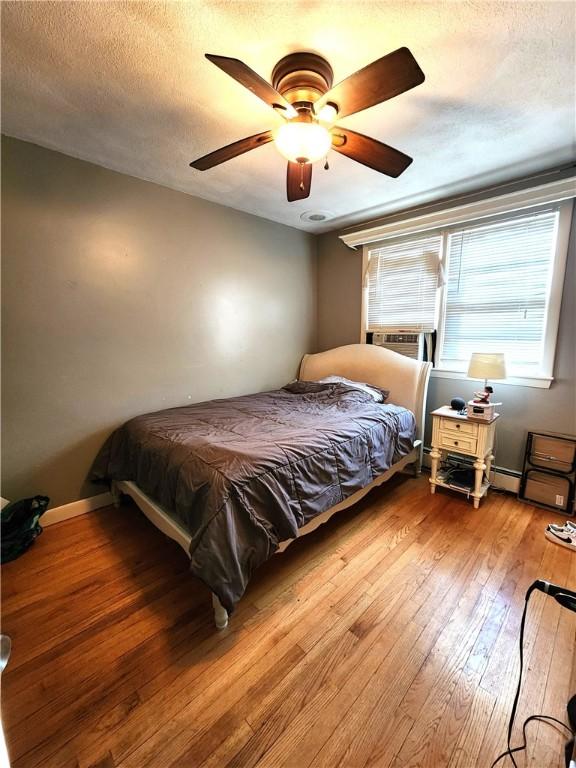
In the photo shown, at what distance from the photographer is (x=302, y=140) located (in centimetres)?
143

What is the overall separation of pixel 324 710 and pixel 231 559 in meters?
0.62

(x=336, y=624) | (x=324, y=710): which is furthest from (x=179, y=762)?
(x=336, y=624)

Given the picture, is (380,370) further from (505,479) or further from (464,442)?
(505,479)

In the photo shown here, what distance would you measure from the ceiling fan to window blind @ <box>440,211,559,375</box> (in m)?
1.55

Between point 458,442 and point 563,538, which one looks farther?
point 458,442

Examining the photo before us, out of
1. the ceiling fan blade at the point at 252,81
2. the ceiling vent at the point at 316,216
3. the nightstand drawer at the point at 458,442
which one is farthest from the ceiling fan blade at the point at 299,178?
the nightstand drawer at the point at 458,442

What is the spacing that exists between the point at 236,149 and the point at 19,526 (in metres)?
2.59

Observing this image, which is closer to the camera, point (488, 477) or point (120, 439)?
point (120, 439)

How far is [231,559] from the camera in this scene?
4.64 ft

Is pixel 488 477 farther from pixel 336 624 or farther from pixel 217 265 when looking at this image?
pixel 217 265

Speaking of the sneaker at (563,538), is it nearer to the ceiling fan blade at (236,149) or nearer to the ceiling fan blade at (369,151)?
the ceiling fan blade at (369,151)

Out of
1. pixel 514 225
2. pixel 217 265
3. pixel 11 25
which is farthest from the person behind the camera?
pixel 217 265

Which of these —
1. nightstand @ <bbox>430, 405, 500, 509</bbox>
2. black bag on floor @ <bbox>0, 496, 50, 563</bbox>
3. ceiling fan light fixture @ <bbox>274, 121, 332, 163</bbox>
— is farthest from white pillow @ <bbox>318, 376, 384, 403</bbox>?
black bag on floor @ <bbox>0, 496, 50, 563</bbox>

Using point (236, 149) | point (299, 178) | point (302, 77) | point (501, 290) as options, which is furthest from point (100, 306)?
point (501, 290)
